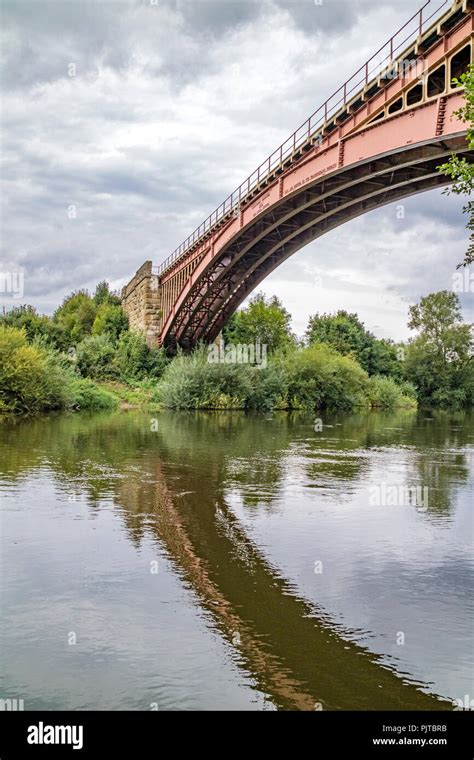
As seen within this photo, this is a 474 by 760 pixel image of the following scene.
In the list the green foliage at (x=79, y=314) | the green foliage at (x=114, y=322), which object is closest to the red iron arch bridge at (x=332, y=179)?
the green foliage at (x=114, y=322)

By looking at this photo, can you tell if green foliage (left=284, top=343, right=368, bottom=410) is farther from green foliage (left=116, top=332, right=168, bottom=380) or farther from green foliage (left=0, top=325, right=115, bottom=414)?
green foliage (left=0, top=325, right=115, bottom=414)

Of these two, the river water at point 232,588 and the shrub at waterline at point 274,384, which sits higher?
the shrub at waterline at point 274,384

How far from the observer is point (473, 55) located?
1471cm

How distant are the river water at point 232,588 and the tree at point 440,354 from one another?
54.6 meters

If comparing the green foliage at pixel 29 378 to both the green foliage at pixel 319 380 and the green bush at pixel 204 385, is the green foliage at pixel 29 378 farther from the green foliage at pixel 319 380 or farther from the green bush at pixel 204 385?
the green foliage at pixel 319 380

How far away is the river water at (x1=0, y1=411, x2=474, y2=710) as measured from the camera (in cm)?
415

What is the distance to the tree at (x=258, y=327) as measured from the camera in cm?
5381

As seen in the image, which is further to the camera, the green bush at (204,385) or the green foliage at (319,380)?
the green foliage at (319,380)

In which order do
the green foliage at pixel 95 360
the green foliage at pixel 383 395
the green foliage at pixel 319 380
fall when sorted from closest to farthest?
1. the green foliage at pixel 319 380
2. the green foliage at pixel 95 360
3. the green foliage at pixel 383 395

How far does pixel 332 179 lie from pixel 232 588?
68.8 feet

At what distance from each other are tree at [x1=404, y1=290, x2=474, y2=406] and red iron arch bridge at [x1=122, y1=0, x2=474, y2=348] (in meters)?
27.5
